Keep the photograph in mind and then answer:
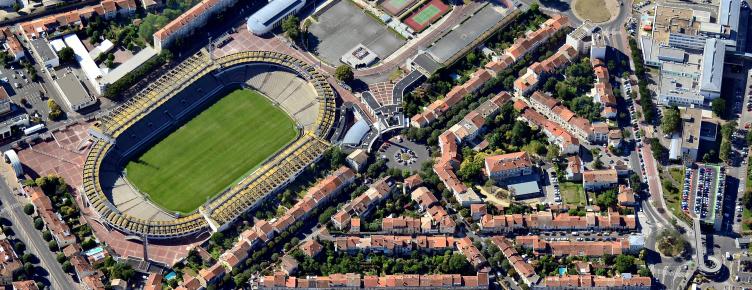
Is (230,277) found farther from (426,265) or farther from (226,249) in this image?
(426,265)

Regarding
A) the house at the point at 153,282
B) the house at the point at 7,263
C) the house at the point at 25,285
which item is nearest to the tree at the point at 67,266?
the house at the point at 25,285

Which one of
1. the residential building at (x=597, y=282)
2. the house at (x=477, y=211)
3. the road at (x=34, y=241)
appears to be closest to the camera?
the residential building at (x=597, y=282)

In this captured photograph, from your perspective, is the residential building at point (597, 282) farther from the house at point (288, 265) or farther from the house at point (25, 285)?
the house at point (25, 285)

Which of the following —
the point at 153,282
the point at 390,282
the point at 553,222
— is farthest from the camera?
the point at 553,222

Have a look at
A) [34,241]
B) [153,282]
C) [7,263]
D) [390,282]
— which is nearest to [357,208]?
[390,282]

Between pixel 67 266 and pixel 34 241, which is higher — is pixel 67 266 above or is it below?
below

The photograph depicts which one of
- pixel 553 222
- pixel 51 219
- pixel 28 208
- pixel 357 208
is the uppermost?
pixel 357 208

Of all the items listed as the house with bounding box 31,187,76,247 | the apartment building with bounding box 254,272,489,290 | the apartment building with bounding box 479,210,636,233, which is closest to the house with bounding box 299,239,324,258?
the apartment building with bounding box 254,272,489,290

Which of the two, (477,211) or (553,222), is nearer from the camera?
(553,222)

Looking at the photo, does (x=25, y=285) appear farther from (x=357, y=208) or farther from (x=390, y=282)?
(x=390, y=282)
